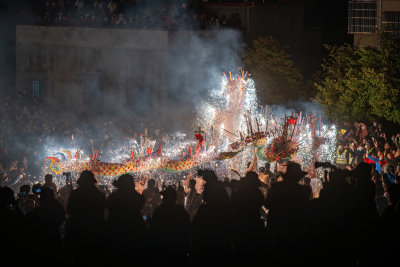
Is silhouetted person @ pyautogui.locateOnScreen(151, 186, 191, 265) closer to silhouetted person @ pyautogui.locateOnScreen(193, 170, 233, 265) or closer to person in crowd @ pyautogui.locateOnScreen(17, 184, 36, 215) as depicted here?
silhouetted person @ pyautogui.locateOnScreen(193, 170, 233, 265)

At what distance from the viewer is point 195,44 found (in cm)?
2405

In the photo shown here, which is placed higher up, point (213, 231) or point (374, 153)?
point (374, 153)

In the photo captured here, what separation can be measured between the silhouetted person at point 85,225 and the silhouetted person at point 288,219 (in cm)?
199

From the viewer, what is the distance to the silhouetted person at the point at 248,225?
6613 millimetres

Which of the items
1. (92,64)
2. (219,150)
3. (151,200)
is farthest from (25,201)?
(92,64)

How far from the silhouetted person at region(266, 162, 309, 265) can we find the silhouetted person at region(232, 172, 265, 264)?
0.18 metres

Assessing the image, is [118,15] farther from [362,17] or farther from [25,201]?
[25,201]

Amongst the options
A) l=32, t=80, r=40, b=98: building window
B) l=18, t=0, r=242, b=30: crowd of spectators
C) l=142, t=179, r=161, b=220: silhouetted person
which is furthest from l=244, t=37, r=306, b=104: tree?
l=142, t=179, r=161, b=220: silhouetted person

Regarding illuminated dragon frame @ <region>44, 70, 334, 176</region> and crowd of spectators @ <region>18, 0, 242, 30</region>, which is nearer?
illuminated dragon frame @ <region>44, 70, 334, 176</region>

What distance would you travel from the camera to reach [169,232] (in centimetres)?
633

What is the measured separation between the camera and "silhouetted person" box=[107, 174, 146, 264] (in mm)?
6410

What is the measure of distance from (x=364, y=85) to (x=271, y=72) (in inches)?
180

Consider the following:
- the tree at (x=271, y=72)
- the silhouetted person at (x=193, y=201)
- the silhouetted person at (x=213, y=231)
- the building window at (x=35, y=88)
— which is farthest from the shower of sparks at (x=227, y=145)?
the silhouetted person at (x=213, y=231)

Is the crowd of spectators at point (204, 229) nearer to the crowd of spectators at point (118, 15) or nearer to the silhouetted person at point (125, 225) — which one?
the silhouetted person at point (125, 225)
